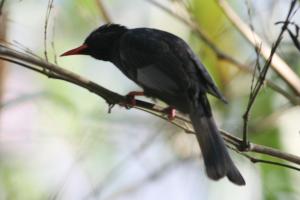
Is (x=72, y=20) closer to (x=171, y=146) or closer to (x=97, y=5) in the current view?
(x=97, y=5)

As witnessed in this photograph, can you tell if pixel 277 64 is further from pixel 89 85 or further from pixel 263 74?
pixel 89 85

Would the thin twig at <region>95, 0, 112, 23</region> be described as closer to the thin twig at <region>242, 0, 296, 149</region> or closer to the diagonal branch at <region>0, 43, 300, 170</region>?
the diagonal branch at <region>0, 43, 300, 170</region>

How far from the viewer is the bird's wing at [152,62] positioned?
12.0ft

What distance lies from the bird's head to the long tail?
1113 millimetres

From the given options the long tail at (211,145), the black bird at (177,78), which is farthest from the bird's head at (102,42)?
the long tail at (211,145)

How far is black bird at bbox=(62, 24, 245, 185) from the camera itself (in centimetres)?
337

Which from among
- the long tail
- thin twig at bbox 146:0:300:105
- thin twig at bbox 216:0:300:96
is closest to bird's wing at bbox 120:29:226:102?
the long tail

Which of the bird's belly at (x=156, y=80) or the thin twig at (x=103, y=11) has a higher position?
the bird's belly at (x=156, y=80)

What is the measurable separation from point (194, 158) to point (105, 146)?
0.98 metres

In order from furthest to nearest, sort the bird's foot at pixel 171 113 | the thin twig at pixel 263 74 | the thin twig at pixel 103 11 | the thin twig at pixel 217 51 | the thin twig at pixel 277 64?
the thin twig at pixel 103 11 < the thin twig at pixel 217 51 < the thin twig at pixel 277 64 < the bird's foot at pixel 171 113 < the thin twig at pixel 263 74

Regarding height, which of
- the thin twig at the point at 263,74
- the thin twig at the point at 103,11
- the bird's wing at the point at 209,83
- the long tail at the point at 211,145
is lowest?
the thin twig at the point at 103,11

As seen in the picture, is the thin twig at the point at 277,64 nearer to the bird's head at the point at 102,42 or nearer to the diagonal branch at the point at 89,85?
the bird's head at the point at 102,42

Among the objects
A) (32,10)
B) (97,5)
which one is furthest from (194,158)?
(32,10)

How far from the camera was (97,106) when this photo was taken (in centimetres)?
681
